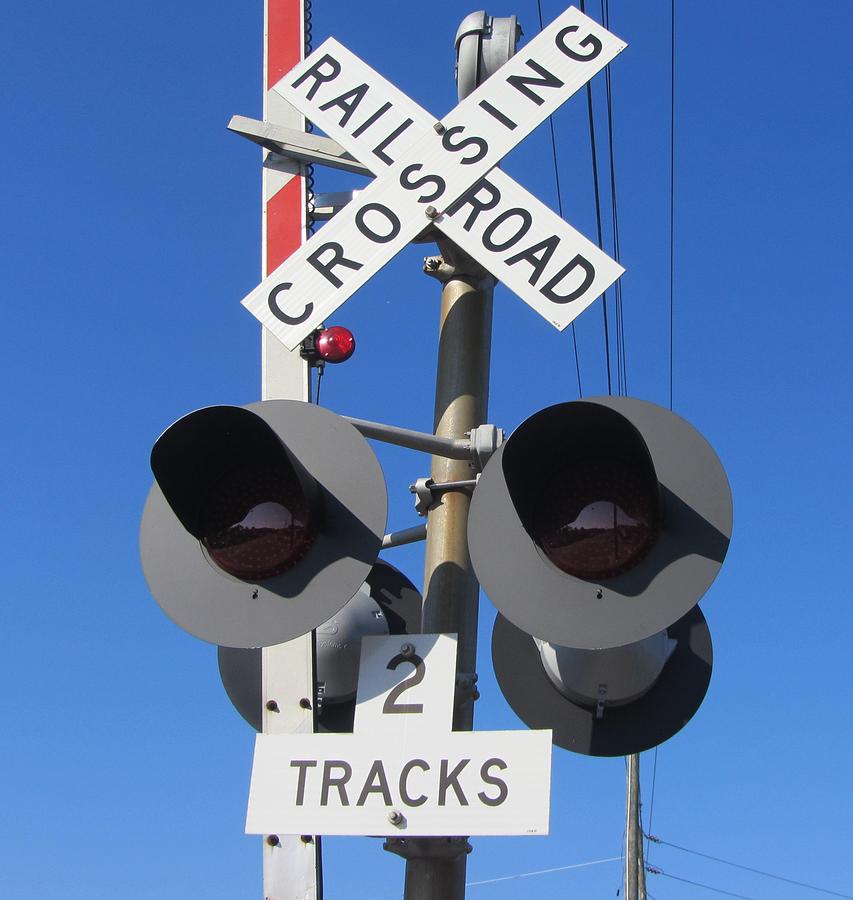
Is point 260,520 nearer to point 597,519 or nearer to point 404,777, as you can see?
point 404,777

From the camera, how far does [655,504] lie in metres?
2.67

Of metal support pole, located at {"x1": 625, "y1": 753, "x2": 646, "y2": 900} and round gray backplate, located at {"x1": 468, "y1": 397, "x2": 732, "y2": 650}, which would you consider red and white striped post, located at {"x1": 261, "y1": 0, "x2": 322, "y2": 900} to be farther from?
metal support pole, located at {"x1": 625, "y1": 753, "x2": 646, "y2": 900}

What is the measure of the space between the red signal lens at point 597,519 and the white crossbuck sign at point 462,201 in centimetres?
42

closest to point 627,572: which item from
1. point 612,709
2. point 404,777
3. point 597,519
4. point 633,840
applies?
point 597,519

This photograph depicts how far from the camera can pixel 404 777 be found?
2.74 meters

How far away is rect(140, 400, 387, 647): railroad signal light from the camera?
2754 millimetres

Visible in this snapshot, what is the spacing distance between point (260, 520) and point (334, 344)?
0.81m

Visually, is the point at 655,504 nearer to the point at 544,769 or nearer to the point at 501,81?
the point at 544,769

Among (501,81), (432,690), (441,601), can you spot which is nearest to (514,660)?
(441,601)

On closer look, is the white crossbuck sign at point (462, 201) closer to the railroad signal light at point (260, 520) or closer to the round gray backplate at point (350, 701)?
the railroad signal light at point (260, 520)

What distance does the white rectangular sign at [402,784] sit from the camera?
264cm

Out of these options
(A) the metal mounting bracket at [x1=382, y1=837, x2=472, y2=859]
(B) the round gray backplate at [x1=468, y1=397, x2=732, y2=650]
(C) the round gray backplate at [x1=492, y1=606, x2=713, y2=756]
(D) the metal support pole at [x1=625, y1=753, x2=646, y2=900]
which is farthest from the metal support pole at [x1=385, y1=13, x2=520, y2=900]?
(D) the metal support pole at [x1=625, y1=753, x2=646, y2=900]

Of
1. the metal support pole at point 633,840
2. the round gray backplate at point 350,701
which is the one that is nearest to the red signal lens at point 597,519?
the round gray backplate at point 350,701

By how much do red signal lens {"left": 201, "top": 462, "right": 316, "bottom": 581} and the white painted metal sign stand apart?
0.40 metres
